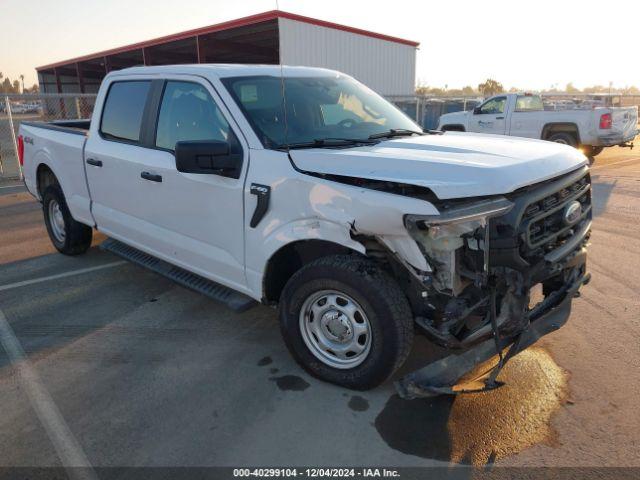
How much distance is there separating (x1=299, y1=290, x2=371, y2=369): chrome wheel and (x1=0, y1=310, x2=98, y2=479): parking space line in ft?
4.64

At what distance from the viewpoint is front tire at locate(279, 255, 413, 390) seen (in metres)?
Result: 2.84

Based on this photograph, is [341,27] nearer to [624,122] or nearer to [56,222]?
[624,122]

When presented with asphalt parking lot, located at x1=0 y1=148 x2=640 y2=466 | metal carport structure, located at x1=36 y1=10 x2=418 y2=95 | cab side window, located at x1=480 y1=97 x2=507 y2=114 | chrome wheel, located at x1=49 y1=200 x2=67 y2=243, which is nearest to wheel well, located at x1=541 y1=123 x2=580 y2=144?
cab side window, located at x1=480 y1=97 x2=507 y2=114

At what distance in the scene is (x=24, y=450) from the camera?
2713 mm

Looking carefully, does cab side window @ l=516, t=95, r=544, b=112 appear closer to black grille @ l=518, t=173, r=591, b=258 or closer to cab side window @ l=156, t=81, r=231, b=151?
black grille @ l=518, t=173, r=591, b=258

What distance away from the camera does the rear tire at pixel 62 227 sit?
5711mm

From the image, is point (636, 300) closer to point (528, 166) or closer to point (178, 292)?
point (528, 166)

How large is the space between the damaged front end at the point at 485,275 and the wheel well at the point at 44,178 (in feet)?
15.7

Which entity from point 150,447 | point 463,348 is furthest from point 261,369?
point 463,348

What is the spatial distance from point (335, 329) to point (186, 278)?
1.56 m

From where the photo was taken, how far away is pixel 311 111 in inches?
152

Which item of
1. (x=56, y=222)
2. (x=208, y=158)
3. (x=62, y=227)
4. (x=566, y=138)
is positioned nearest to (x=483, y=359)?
(x=208, y=158)

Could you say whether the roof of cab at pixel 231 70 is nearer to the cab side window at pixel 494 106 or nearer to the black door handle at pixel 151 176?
the black door handle at pixel 151 176

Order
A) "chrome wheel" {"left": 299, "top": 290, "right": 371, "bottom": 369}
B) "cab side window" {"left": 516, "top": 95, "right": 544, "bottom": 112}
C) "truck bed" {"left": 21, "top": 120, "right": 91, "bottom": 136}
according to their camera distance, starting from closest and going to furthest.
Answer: "chrome wheel" {"left": 299, "top": 290, "right": 371, "bottom": 369} → "truck bed" {"left": 21, "top": 120, "right": 91, "bottom": 136} → "cab side window" {"left": 516, "top": 95, "right": 544, "bottom": 112}
